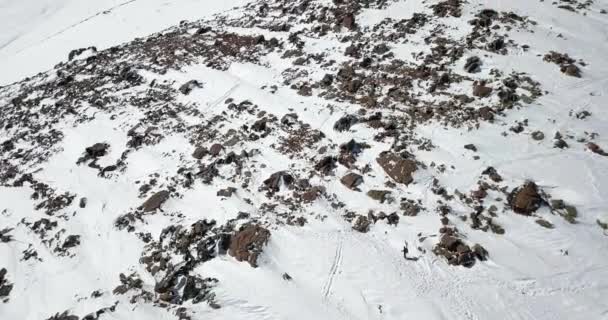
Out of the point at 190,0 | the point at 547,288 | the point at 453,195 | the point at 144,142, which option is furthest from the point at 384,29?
the point at 190,0

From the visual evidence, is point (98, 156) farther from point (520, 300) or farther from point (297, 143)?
point (520, 300)

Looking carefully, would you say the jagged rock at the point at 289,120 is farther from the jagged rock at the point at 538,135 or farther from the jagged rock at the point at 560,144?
the jagged rock at the point at 560,144

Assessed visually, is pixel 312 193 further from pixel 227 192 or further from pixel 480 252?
pixel 480 252

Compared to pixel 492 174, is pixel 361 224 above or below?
below

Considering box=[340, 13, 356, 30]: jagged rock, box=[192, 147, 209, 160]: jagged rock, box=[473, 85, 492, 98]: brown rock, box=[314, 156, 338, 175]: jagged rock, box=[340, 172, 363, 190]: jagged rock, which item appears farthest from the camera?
box=[340, 13, 356, 30]: jagged rock

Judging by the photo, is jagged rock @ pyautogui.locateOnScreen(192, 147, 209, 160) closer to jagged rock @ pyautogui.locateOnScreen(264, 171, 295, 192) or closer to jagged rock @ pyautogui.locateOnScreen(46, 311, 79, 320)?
jagged rock @ pyautogui.locateOnScreen(264, 171, 295, 192)

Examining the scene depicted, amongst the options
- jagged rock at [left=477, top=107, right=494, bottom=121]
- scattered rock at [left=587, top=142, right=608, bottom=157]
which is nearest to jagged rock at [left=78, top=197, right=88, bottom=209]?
jagged rock at [left=477, top=107, right=494, bottom=121]

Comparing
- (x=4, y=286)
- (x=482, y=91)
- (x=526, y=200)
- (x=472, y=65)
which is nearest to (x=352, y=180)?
(x=526, y=200)
